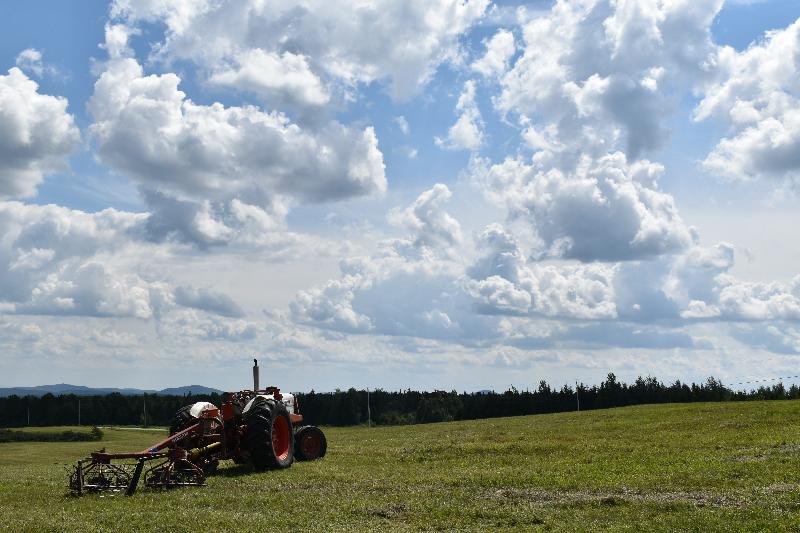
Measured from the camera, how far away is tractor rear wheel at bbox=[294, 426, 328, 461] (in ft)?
93.8

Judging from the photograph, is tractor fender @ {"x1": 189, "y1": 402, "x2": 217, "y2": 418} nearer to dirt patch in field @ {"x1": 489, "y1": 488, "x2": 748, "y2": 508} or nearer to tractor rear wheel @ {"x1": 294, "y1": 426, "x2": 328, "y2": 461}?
tractor rear wheel @ {"x1": 294, "y1": 426, "x2": 328, "y2": 461}

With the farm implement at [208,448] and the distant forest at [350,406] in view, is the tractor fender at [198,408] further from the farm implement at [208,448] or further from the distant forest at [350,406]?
the distant forest at [350,406]

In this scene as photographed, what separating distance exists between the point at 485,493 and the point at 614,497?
3.02 m

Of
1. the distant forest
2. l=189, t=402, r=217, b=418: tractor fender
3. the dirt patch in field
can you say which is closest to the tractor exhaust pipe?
l=189, t=402, r=217, b=418: tractor fender

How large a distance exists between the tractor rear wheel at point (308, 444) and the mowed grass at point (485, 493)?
1027mm

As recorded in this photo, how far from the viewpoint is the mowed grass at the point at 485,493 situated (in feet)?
51.3

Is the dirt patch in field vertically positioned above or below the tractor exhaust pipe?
below

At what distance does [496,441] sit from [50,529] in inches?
946

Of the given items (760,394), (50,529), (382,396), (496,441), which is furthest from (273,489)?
(382,396)

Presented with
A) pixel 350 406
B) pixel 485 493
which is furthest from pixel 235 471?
pixel 350 406

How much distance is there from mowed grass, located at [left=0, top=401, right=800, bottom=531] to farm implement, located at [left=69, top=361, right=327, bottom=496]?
54cm

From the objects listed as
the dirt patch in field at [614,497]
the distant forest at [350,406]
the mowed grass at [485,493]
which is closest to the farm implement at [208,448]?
the mowed grass at [485,493]

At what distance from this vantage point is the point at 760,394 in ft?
231

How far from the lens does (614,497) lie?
59.5 feet
